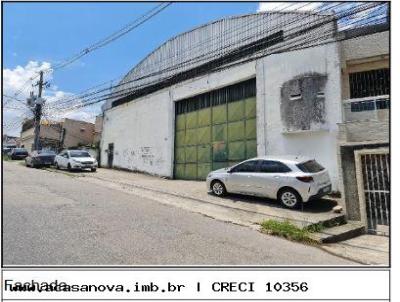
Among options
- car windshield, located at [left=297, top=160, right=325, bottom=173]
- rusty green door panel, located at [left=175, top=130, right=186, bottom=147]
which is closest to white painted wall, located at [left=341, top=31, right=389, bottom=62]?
car windshield, located at [left=297, top=160, right=325, bottom=173]

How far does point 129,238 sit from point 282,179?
5.32 meters

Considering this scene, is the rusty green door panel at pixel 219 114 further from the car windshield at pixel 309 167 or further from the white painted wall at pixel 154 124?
the car windshield at pixel 309 167

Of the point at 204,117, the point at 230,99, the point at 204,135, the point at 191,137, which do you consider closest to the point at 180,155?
the point at 191,137

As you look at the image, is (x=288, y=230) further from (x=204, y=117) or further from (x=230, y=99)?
(x=204, y=117)

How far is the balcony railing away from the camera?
9.86 m

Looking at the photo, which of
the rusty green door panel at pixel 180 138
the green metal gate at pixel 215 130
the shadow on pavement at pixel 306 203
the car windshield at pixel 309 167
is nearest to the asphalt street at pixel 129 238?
the shadow on pavement at pixel 306 203

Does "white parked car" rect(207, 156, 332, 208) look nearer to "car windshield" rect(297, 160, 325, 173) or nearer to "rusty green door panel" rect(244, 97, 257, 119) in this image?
"car windshield" rect(297, 160, 325, 173)

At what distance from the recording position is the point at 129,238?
20.9 feet

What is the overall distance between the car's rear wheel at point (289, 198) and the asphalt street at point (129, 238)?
8.57ft

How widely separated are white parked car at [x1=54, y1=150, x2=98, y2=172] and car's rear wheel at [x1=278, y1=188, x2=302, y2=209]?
13370 mm

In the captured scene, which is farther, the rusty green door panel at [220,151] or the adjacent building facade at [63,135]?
the adjacent building facade at [63,135]

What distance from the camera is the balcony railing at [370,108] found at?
986 cm
